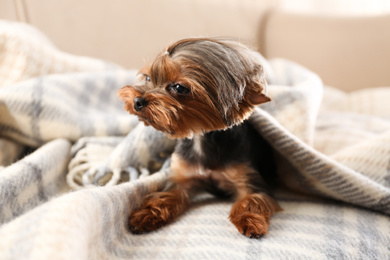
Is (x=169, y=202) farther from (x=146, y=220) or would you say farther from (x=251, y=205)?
(x=251, y=205)

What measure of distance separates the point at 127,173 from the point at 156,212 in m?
0.28

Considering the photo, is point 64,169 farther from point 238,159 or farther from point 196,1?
point 196,1

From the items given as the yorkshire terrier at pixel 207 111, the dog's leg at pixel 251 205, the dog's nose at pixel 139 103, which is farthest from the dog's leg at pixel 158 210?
the dog's nose at pixel 139 103

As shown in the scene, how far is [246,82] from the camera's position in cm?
100

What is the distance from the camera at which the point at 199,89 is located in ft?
3.15

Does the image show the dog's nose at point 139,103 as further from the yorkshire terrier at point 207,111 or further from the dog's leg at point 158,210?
the dog's leg at point 158,210

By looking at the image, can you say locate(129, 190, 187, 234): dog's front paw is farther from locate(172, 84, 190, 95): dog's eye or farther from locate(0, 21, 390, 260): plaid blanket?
locate(172, 84, 190, 95): dog's eye

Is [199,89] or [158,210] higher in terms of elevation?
[199,89]

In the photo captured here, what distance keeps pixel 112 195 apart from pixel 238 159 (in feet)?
1.47

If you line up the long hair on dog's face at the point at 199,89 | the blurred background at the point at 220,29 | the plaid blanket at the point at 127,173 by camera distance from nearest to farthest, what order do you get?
1. the plaid blanket at the point at 127,173
2. the long hair on dog's face at the point at 199,89
3. the blurred background at the point at 220,29

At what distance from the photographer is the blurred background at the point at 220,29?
6.21ft

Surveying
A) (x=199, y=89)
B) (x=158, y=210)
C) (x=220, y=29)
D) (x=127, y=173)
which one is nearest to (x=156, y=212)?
(x=158, y=210)

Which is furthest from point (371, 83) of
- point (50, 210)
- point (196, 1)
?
point (50, 210)

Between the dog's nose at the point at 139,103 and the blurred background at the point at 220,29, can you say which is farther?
the blurred background at the point at 220,29
